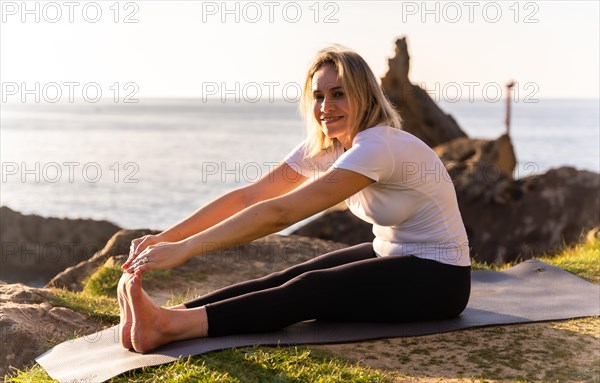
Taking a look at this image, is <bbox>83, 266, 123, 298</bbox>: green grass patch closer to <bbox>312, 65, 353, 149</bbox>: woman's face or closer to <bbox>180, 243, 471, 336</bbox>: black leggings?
<bbox>180, 243, 471, 336</bbox>: black leggings

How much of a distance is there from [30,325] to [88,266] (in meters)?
2.34

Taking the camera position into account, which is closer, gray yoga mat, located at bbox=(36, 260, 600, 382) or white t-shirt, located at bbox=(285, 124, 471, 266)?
gray yoga mat, located at bbox=(36, 260, 600, 382)

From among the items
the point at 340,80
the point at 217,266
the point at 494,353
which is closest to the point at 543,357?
the point at 494,353

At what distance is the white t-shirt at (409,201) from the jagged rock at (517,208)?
32.0 ft

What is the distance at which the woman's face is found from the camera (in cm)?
385

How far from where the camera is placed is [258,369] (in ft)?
11.3

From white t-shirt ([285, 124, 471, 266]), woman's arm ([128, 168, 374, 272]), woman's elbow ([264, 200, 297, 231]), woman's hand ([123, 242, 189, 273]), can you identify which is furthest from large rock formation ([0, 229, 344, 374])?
white t-shirt ([285, 124, 471, 266])

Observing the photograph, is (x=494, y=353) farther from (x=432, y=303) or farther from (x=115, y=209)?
(x=115, y=209)

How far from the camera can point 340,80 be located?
3.81 meters

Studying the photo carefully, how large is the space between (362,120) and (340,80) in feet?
0.79

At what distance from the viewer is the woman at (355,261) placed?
11.6 feet

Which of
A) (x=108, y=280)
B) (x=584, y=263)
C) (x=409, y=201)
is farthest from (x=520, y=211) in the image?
(x=409, y=201)

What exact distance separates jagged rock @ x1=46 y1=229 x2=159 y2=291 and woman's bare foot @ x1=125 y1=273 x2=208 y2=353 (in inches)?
115

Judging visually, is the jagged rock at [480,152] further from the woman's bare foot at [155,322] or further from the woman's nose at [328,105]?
the woman's bare foot at [155,322]
